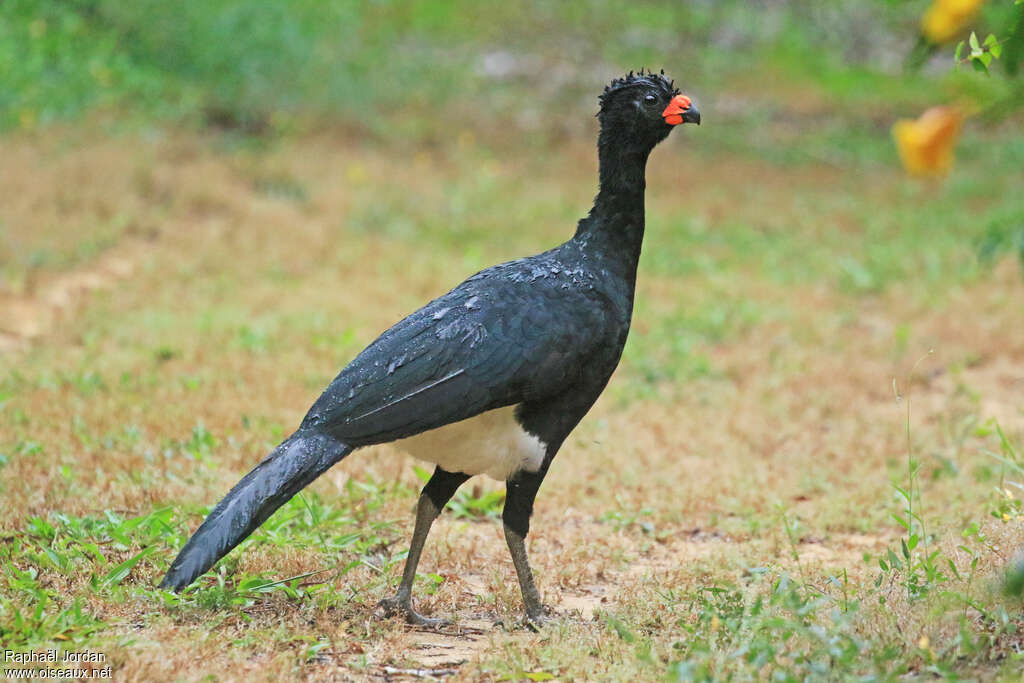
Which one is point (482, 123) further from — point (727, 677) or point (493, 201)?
point (727, 677)

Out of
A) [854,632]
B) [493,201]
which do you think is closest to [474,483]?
→ [854,632]

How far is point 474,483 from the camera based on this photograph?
605cm

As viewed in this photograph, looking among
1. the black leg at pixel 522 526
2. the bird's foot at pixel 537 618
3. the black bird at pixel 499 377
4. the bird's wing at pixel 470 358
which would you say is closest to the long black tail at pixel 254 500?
the black bird at pixel 499 377

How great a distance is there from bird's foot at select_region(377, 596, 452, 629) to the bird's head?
2119 mm

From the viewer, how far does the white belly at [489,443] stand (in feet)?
13.9

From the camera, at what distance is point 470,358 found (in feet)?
13.4

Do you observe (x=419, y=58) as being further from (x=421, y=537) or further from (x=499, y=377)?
(x=499, y=377)

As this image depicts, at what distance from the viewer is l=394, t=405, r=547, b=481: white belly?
424cm

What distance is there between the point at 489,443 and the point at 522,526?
37 centimetres

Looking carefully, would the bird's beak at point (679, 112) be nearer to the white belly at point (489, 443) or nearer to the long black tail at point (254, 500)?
the white belly at point (489, 443)

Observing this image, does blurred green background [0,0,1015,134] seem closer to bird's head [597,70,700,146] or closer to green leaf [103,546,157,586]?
bird's head [597,70,700,146]

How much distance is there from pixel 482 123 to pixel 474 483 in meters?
12.4

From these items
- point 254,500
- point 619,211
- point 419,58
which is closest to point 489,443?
point 254,500

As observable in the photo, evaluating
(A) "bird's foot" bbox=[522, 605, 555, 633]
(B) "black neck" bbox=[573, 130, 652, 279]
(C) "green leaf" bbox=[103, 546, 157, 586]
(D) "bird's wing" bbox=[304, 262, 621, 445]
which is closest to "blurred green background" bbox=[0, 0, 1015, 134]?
(B) "black neck" bbox=[573, 130, 652, 279]
